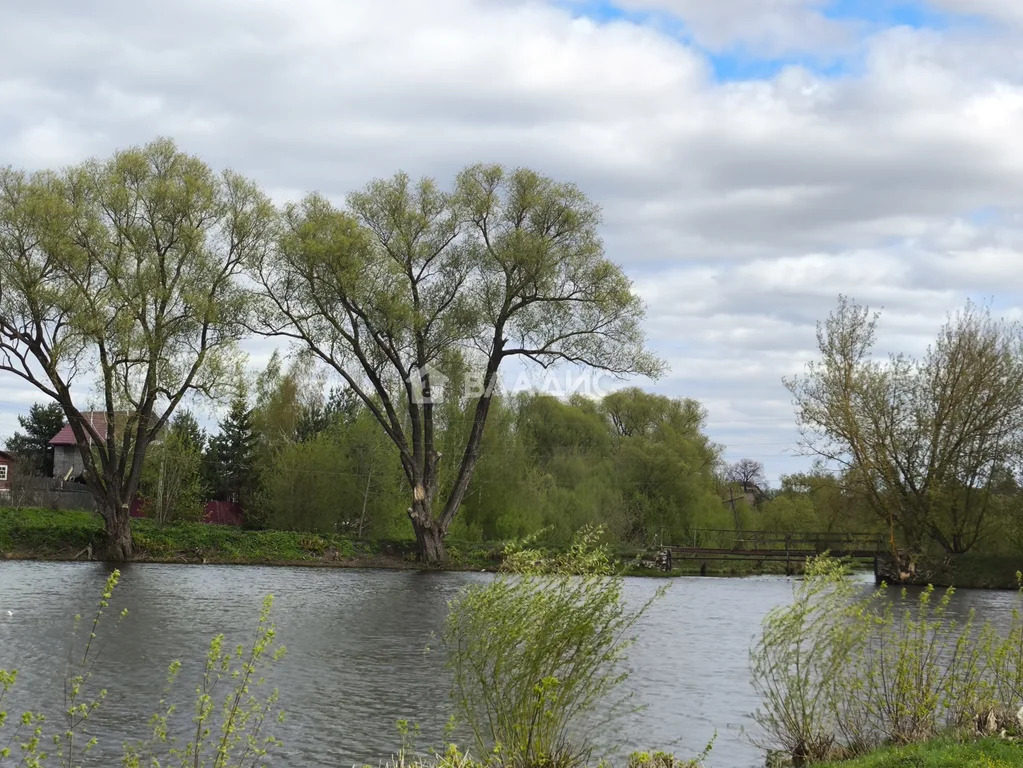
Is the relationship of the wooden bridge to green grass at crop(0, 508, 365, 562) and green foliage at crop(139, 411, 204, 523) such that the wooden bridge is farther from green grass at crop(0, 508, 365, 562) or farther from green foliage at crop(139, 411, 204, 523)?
green foliage at crop(139, 411, 204, 523)

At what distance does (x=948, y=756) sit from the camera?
9.16 meters

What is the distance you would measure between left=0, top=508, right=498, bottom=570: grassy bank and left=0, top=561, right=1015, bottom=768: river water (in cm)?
488

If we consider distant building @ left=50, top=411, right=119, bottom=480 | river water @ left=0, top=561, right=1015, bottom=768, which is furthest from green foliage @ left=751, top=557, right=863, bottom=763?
distant building @ left=50, top=411, right=119, bottom=480

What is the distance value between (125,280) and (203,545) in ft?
35.8

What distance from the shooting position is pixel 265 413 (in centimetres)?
7006

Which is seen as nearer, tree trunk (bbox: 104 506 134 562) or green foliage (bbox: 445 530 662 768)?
green foliage (bbox: 445 530 662 768)

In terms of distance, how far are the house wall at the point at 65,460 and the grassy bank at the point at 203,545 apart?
32582mm

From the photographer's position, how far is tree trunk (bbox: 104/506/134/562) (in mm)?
40000

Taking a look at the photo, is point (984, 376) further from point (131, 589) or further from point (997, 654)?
point (997, 654)

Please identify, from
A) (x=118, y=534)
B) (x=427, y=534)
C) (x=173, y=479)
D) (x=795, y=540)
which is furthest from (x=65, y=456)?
(x=795, y=540)

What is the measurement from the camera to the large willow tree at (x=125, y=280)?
36531 mm

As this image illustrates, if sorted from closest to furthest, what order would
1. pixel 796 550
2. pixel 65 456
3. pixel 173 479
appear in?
pixel 796 550 → pixel 173 479 → pixel 65 456

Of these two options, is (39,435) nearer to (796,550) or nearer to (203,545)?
(203,545)

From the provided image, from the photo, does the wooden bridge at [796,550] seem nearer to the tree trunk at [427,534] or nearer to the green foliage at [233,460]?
the tree trunk at [427,534]
